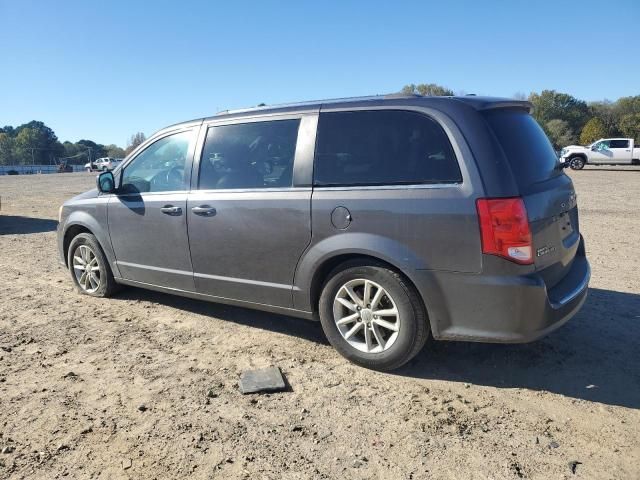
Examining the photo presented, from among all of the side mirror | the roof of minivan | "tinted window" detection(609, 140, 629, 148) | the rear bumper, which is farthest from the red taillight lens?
"tinted window" detection(609, 140, 629, 148)

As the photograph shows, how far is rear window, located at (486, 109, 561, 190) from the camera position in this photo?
10.4 feet

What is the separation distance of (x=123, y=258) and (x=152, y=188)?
0.81 metres

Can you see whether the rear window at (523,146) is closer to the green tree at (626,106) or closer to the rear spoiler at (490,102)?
the rear spoiler at (490,102)

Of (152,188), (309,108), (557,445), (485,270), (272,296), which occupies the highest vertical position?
(309,108)

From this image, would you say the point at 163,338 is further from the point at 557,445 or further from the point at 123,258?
the point at 557,445

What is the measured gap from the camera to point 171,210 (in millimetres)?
4418

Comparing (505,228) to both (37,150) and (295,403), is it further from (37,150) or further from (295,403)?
(37,150)

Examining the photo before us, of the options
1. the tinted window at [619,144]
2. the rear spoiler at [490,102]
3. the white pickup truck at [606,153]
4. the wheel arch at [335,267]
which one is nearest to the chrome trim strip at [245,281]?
the wheel arch at [335,267]

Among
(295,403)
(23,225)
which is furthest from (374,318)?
(23,225)

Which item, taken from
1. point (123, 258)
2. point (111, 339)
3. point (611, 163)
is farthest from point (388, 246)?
point (611, 163)

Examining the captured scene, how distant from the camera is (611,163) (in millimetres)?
31406

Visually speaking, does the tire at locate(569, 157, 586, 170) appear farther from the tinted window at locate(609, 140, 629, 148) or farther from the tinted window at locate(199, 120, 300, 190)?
the tinted window at locate(199, 120, 300, 190)

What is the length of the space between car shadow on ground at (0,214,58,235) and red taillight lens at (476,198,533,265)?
10.1m

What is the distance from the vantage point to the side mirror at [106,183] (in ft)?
15.9
